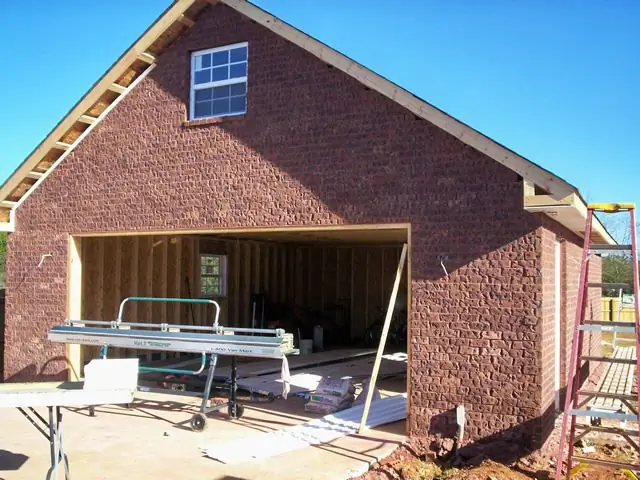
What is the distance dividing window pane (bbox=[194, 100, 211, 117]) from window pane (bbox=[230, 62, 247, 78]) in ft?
2.31

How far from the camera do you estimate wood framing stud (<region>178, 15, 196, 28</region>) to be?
1132cm

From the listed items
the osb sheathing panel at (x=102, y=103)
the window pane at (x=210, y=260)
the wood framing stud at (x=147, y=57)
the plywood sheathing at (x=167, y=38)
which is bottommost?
the window pane at (x=210, y=260)

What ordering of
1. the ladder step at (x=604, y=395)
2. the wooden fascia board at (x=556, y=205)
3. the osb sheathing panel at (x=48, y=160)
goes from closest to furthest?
1. the ladder step at (x=604, y=395)
2. the wooden fascia board at (x=556, y=205)
3. the osb sheathing panel at (x=48, y=160)

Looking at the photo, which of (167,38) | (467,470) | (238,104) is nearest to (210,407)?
(467,470)

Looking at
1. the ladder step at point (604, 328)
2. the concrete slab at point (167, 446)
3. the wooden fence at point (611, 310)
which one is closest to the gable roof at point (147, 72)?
the ladder step at point (604, 328)

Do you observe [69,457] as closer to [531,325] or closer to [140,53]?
[531,325]

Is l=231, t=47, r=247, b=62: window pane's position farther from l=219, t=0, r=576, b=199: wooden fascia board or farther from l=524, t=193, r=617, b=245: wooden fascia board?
l=524, t=193, r=617, b=245: wooden fascia board

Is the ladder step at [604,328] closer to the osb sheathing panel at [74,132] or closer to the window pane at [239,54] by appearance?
the window pane at [239,54]

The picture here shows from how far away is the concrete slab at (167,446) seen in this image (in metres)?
7.48

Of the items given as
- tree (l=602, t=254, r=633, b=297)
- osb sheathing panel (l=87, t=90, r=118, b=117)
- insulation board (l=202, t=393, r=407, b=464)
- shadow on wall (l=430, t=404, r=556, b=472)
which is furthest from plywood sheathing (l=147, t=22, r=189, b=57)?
tree (l=602, t=254, r=633, b=297)

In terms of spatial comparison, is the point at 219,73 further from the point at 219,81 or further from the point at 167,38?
the point at 167,38

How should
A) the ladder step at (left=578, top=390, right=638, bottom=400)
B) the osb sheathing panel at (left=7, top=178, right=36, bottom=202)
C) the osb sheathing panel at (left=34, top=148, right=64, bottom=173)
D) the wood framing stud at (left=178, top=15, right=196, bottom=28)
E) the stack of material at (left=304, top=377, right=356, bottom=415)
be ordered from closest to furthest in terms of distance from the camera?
the ladder step at (left=578, top=390, right=638, bottom=400) → the stack of material at (left=304, top=377, right=356, bottom=415) → the wood framing stud at (left=178, top=15, right=196, bottom=28) → the osb sheathing panel at (left=34, top=148, right=64, bottom=173) → the osb sheathing panel at (left=7, top=178, right=36, bottom=202)

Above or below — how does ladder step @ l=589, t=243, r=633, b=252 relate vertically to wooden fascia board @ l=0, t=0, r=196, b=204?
below

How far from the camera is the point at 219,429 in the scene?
31.4 feet
